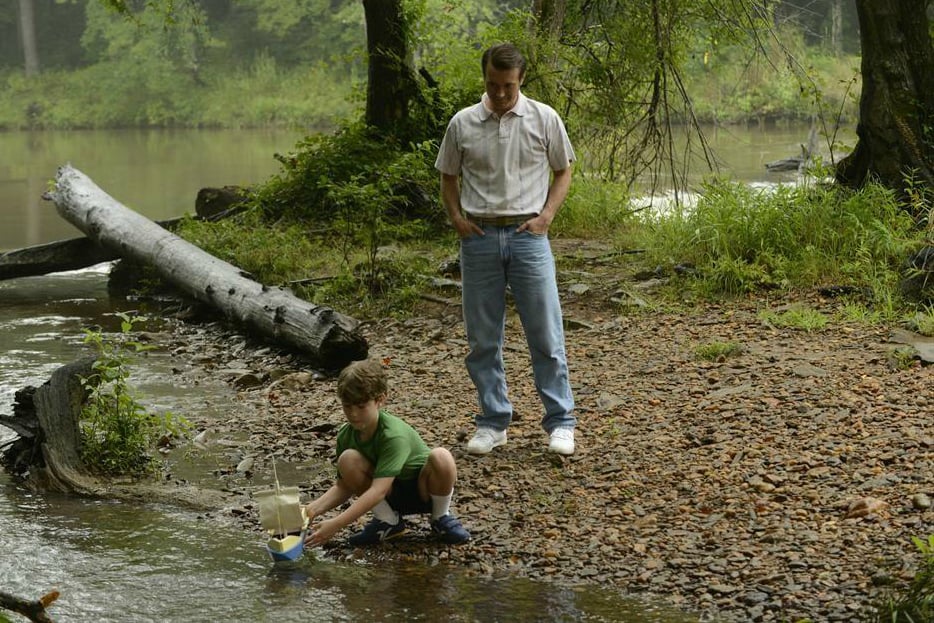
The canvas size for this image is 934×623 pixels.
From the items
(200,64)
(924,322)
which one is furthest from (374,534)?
(200,64)

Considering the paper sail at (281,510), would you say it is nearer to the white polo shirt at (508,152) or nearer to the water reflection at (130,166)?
the white polo shirt at (508,152)

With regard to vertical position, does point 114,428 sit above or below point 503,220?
below

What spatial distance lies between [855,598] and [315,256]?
796 cm

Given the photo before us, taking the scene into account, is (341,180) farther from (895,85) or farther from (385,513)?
(385,513)

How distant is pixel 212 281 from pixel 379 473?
18.6 feet

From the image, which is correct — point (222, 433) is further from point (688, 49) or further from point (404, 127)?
point (688, 49)

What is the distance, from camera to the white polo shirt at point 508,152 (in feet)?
17.9

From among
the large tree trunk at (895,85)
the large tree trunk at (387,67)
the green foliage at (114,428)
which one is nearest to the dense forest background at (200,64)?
the large tree trunk at (387,67)

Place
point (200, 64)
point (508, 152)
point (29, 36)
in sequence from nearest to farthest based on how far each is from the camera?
point (508, 152) → point (200, 64) → point (29, 36)

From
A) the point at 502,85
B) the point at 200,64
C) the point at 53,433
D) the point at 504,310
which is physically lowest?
the point at 53,433

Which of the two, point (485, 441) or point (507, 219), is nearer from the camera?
point (507, 219)

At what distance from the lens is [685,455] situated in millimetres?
5637

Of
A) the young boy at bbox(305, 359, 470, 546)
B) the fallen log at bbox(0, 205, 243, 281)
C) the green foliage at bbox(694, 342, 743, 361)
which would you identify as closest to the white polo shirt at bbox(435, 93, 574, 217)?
the young boy at bbox(305, 359, 470, 546)

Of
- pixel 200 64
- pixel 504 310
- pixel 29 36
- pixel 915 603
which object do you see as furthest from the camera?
pixel 29 36
